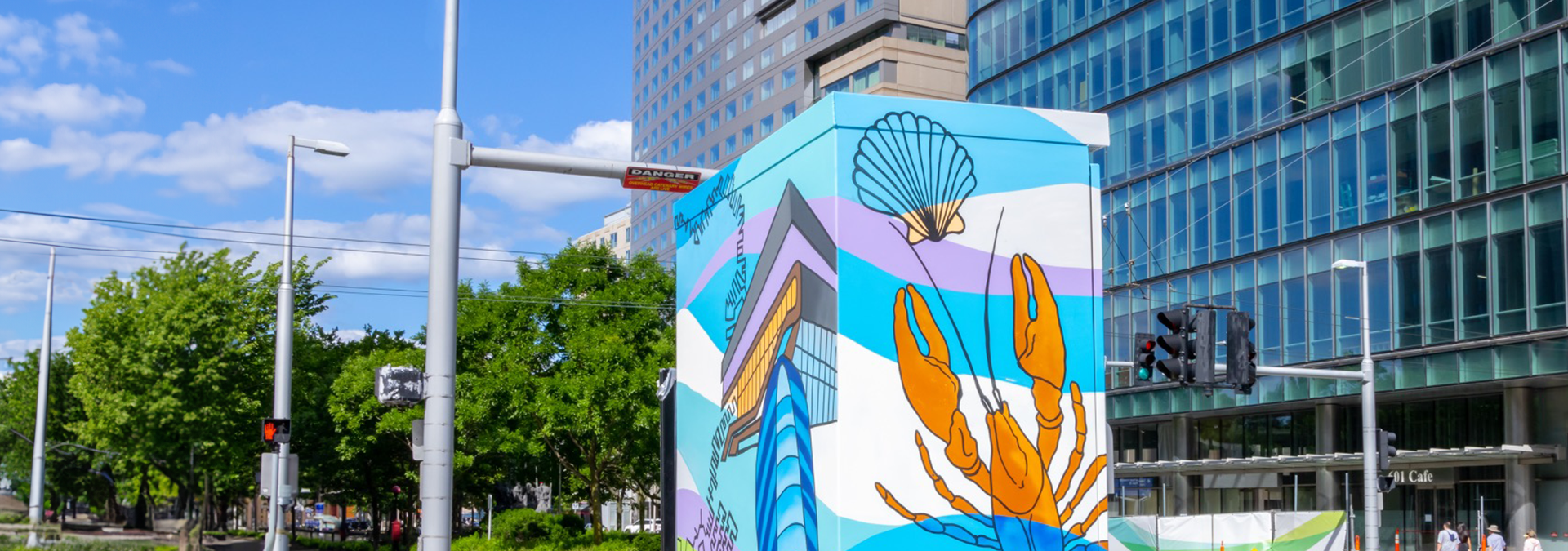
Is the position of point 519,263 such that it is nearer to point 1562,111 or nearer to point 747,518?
point 1562,111

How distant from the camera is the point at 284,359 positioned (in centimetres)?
2456

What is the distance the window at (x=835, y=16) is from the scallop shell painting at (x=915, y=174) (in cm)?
7531

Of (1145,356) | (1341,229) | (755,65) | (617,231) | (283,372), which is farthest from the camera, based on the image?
(617,231)

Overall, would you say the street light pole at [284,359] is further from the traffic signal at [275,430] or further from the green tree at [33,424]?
the green tree at [33,424]

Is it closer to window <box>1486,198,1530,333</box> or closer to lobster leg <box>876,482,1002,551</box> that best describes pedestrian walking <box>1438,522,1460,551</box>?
window <box>1486,198,1530,333</box>

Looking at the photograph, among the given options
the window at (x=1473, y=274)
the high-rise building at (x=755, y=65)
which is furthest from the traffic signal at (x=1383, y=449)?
the high-rise building at (x=755, y=65)

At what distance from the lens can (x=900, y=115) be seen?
728 cm

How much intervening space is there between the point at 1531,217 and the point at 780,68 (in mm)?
59323

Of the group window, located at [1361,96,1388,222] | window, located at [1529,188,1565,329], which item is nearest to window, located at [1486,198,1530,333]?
window, located at [1529,188,1565,329]

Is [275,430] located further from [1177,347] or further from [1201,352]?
[1201,352]

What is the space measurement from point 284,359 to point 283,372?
0.74 ft

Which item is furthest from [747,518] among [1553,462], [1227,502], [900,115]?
[1227,502]

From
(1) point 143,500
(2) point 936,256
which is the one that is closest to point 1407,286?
(2) point 936,256

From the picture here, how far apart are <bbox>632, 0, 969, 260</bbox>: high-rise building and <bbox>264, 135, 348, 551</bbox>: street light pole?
41.9 metres
